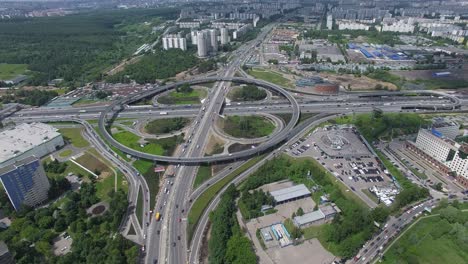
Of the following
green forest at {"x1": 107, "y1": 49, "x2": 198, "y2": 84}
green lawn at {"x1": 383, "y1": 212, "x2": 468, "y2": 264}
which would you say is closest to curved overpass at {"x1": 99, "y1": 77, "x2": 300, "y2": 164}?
green forest at {"x1": 107, "y1": 49, "x2": 198, "y2": 84}

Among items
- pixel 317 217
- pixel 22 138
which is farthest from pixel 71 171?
pixel 317 217

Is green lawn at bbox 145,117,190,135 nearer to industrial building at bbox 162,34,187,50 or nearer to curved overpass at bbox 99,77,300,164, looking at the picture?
curved overpass at bbox 99,77,300,164

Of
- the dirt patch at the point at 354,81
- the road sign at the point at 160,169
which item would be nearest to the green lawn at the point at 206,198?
the road sign at the point at 160,169

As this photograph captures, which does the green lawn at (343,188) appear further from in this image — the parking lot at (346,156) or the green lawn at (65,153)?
the green lawn at (65,153)

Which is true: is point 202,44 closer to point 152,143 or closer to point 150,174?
point 152,143

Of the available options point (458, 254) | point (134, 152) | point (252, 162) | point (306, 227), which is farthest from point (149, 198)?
point (458, 254)

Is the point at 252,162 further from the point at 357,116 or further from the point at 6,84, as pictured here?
the point at 6,84
